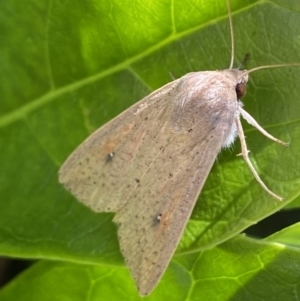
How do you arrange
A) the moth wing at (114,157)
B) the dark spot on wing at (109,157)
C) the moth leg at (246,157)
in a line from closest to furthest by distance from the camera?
the moth leg at (246,157) → the moth wing at (114,157) → the dark spot on wing at (109,157)

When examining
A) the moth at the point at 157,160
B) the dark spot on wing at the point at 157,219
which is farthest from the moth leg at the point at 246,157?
the dark spot on wing at the point at 157,219

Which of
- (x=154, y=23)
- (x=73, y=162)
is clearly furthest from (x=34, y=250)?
(x=154, y=23)

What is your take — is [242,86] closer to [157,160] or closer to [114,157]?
[157,160]

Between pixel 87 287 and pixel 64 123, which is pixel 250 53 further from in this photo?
pixel 87 287

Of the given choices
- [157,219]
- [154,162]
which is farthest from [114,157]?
[157,219]

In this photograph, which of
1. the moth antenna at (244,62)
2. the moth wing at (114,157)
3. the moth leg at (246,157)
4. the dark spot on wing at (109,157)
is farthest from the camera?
the dark spot on wing at (109,157)

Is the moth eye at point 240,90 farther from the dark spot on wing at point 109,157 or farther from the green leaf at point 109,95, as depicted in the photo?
the dark spot on wing at point 109,157
